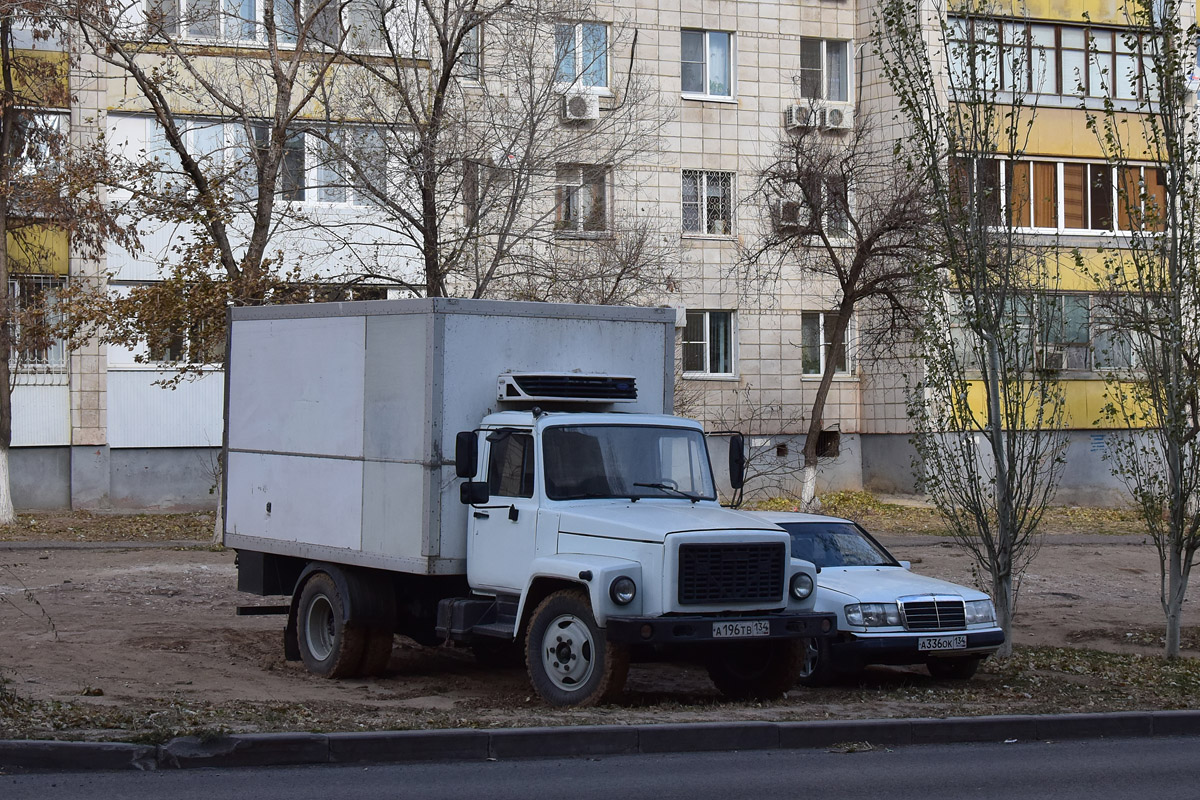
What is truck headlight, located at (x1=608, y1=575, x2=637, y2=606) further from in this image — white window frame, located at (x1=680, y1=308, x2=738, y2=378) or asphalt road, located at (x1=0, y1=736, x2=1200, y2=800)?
white window frame, located at (x1=680, y1=308, x2=738, y2=378)

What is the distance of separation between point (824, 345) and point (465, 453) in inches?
972

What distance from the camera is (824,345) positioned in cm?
3528

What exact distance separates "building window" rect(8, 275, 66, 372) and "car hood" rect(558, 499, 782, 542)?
623 inches

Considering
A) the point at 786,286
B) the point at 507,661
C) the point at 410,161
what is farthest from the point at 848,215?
the point at 507,661

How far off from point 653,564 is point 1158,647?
739cm

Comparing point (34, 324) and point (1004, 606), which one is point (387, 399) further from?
point (34, 324)

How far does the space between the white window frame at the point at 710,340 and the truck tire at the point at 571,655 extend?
22.9m

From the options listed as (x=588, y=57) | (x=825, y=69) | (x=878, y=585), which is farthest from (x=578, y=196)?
(x=878, y=585)

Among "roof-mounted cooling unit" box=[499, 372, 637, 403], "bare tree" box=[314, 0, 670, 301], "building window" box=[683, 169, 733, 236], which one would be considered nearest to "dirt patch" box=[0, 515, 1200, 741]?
"roof-mounted cooling unit" box=[499, 372, 637, 403]

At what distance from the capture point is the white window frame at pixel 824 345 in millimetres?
35094

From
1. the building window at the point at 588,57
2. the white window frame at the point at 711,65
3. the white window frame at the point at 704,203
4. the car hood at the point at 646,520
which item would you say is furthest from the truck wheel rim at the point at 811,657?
the white window frame at the point at 711,65

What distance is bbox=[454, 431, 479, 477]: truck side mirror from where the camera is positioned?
37.5ft

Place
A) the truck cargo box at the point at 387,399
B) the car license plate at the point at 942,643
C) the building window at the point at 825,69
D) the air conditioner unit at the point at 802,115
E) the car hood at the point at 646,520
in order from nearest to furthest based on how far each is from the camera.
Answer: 1. the car hood at the point at 646,520
2. the truck cargo box at the point at 387,399
3. the car license plate at the point at 942,643
4. the air conditioner unit at the point at 802,115
5. the building window at the point at 825,69

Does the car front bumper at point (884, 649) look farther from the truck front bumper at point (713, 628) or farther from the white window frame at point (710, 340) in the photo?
the white window frame at point (710, 340)
